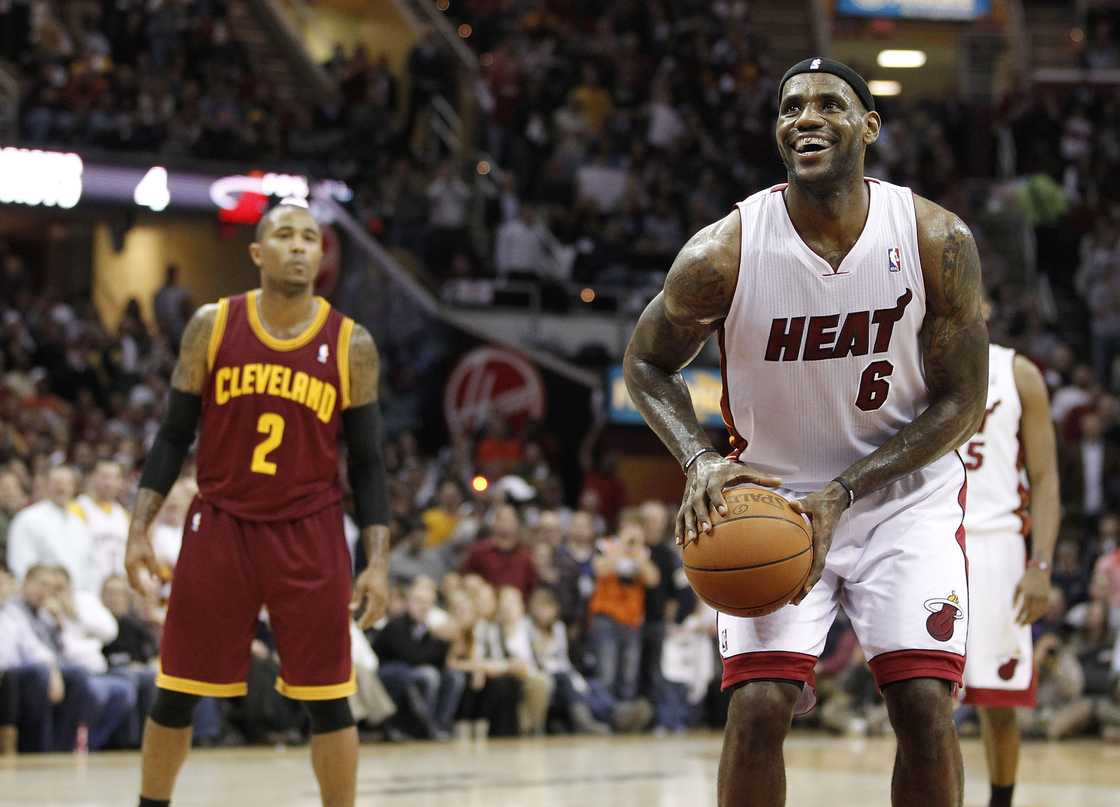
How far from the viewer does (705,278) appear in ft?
14.9

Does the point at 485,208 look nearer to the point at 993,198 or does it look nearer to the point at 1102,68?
the point at 993,198

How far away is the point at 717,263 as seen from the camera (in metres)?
4.55

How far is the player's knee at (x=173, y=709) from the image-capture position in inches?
227

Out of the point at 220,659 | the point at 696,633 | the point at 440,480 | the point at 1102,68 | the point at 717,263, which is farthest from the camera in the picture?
the point at 1102,68

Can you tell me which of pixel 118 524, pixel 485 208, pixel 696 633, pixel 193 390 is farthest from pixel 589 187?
pixel 193 390

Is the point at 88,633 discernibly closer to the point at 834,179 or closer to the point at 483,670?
the point at 483,670

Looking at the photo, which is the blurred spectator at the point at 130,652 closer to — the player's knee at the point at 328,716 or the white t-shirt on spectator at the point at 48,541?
the white t-shirt on spectator at the point at 48,541

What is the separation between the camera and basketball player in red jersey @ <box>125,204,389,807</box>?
5.79 m

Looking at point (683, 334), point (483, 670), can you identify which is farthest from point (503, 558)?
point (683, 334)

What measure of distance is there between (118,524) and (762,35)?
17181mm

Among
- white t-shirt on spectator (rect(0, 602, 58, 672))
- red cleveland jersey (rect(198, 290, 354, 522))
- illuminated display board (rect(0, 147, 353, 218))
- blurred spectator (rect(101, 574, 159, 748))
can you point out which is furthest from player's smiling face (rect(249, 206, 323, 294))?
illuminated display board (rect(0, 147, 353, 218))

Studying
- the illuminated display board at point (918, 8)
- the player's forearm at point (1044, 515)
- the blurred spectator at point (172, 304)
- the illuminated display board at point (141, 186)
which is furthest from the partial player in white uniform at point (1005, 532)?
the illuminated display board at point (918, 8)

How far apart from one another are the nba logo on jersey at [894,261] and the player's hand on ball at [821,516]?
57cm

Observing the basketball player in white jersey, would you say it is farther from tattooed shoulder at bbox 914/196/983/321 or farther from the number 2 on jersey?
the number 2 on jersey
